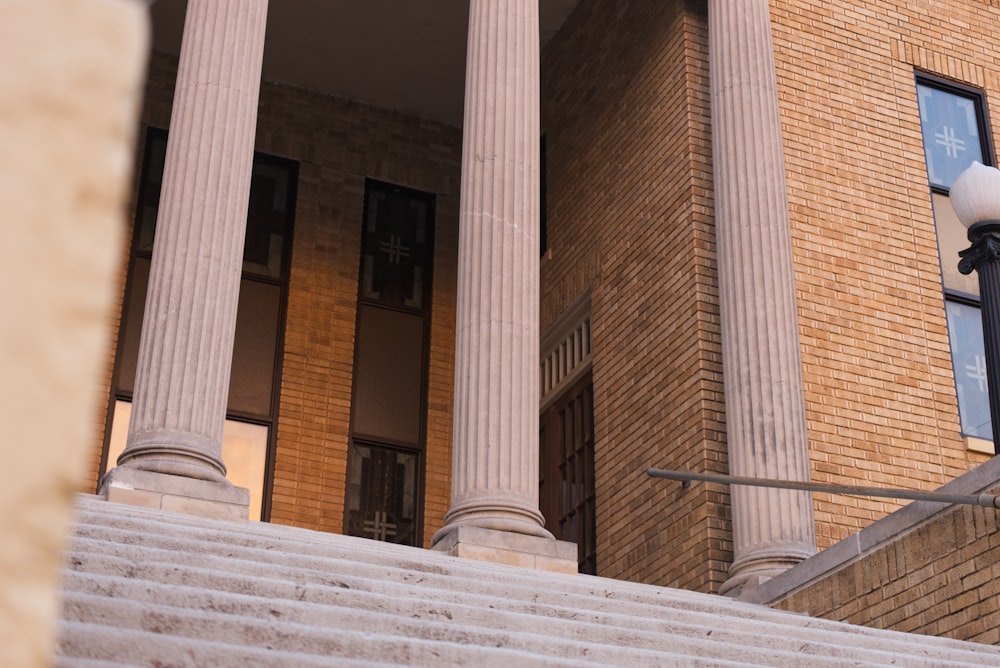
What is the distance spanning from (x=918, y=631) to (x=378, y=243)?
10.9 meters

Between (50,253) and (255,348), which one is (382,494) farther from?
(50,253)

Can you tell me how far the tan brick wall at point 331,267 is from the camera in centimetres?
1708

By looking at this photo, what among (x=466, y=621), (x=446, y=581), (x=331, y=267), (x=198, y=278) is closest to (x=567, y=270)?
(x=331, y=267)

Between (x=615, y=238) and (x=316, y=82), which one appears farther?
(x=316, y=82)

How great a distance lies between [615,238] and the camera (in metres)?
15.7

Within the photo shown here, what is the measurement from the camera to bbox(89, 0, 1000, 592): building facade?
1151 centimetres

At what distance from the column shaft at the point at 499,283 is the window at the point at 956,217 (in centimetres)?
506

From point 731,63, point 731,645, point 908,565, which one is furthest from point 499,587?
point 731,63

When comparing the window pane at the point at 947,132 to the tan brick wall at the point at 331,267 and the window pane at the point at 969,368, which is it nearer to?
the window pane at the point at 969,368

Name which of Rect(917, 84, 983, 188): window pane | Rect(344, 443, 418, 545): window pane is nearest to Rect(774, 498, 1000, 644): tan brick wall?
Rect(917, 84, 983, 188): window pane

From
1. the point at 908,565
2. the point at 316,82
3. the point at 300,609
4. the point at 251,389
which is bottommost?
the point at 300,609

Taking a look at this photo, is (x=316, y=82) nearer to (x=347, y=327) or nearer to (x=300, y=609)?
(x=347, y=327)

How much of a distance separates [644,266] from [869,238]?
2346 millimetres

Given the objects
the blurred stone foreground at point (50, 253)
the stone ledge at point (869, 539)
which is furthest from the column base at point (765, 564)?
the blurred stone foreground at point (50, 253)
